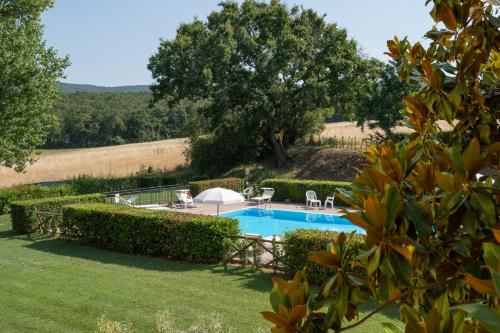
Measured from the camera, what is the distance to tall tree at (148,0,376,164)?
92.6 ft

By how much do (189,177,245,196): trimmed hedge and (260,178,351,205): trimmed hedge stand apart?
49.5 inches

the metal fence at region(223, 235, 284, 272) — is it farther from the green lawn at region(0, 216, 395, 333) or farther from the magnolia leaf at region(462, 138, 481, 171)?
the magnolia leaf at region(462, 138, 481, 171)

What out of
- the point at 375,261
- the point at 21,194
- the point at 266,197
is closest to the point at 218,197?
the point at 266,197

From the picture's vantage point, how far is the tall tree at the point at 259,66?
28.2m

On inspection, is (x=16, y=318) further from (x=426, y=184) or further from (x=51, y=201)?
(x=51, y=201)

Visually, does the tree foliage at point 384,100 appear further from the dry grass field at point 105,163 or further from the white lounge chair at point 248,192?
the white lounge chair at point 248,192

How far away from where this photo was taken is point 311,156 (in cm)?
3092

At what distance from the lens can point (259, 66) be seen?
2884cm

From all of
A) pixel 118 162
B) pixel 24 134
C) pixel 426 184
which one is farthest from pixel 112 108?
pixel 426 184

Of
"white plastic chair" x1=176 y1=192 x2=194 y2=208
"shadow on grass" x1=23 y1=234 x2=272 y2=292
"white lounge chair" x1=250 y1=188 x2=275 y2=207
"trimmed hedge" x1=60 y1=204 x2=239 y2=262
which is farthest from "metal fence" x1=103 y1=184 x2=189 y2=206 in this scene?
"shadow on grass" x1=23 y1=234 x2=272 y2=292

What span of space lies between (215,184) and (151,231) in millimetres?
11631

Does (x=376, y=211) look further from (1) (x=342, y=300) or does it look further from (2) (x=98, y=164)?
(2) (x=98, y=164)

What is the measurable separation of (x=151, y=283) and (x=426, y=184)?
31.2 feet

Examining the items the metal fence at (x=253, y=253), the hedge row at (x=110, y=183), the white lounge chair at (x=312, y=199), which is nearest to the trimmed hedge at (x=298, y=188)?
the white lounge chair at (x=312, y=199)
